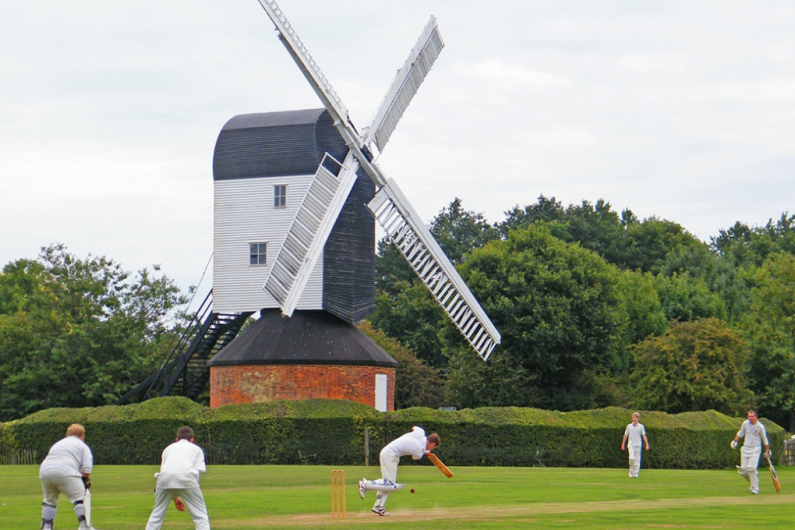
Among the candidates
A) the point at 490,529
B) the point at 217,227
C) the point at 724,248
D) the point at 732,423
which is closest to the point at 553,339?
the point at 732,423

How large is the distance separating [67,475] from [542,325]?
37.4 m

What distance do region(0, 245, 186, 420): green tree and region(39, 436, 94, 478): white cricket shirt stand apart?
3298 cm

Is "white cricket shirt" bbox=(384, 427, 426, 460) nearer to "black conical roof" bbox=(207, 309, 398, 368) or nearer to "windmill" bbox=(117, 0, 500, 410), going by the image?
"windmill" bbox=(117, 0, 500, 410)

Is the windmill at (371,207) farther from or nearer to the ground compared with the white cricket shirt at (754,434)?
farther from the ground

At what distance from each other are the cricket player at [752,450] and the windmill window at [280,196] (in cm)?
1963

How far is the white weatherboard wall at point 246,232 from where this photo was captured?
1512 inches

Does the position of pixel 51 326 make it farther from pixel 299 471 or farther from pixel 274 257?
pixel 299 471

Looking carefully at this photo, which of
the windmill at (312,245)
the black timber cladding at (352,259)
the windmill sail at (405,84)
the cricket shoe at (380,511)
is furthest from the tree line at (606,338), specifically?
the cricket shoe at (380,511)

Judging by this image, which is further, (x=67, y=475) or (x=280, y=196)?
(x=280, y=196)

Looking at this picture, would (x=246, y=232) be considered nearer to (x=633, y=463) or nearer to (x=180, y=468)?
(x=633, y=463)

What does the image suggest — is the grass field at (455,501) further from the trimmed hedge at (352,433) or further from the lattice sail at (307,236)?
the lattice sail at (307,236)

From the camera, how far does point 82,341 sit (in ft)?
157

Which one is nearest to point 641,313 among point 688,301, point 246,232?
point 688,301

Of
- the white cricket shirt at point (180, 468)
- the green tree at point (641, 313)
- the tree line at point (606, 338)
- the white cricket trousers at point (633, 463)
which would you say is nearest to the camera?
the white cricket shirt at point (180, 468)
